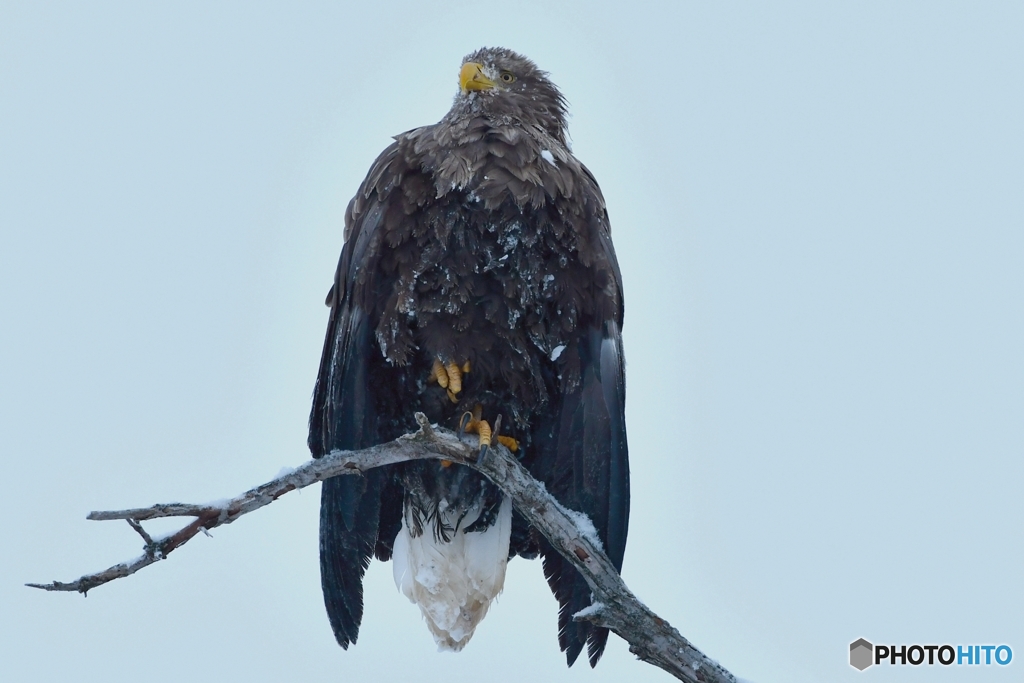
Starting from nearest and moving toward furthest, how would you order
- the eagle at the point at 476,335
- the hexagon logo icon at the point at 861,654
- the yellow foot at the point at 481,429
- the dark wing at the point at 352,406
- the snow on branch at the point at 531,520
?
→ the snow on branch at the point at 531,520, the yellow foot at the point at 481,429, the eagle at the point at 476,335, the dark wing at the point at 352,406, the hexagon logo icon at the point at 861,654

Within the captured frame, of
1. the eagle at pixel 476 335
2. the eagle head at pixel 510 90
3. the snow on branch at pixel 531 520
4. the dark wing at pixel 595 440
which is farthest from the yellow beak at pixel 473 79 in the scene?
the snow on branch at pixel 531 520

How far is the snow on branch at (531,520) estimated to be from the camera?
3.55 meters

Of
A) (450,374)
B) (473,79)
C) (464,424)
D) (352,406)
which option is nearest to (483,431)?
(464,424)

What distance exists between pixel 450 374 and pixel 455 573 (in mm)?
1107

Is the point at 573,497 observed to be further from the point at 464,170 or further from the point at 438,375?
the point at 464,170

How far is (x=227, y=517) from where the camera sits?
3.61 meters

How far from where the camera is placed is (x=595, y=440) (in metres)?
4.83

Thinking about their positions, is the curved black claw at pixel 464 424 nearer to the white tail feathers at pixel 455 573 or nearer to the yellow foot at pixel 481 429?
the yellow foot at pixel 481 429

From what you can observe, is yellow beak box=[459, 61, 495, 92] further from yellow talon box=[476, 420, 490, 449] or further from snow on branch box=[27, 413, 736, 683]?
snow on branch box=[27, 413, 736, 683]

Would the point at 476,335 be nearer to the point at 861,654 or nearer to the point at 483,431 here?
the point at 483,431

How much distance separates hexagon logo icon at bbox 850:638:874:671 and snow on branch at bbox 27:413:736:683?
89.1 inches

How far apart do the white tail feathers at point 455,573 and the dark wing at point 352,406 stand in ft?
1.09

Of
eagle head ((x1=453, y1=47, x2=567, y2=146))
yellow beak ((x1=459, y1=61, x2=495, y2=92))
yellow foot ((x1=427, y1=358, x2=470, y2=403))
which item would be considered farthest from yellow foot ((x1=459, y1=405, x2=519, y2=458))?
yellow beak ((x1=459, y1=61, x2=495, y2=92))

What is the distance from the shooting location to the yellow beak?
5312 millimetres
